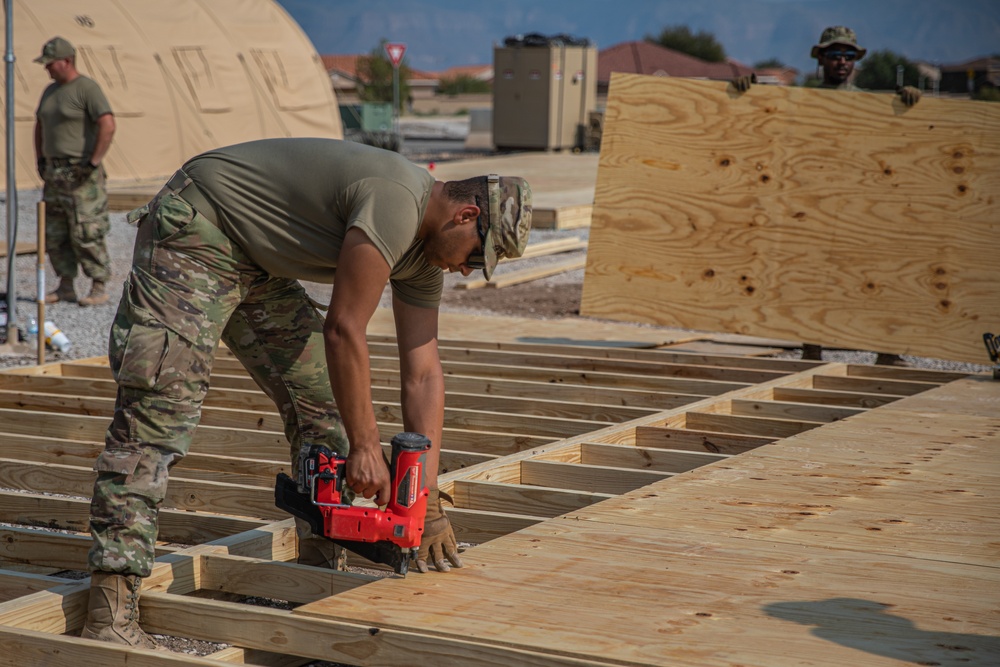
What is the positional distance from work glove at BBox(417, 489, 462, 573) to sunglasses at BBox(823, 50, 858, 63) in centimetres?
513

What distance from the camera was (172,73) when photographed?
1875cm

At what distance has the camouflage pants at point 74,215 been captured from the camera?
880 cm

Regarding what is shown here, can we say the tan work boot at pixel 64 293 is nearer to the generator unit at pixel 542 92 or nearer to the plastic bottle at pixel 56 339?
the plastic bottle at pixel 56 339

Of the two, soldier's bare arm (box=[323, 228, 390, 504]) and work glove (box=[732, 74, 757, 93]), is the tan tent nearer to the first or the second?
work glove (box=[732, 74, 757, 93])

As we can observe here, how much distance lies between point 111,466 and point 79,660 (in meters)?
0.47

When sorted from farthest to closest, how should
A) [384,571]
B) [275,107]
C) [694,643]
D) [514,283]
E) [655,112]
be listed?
[275,107] < [514,283] < [655,112] < [384,571] < [694,643]

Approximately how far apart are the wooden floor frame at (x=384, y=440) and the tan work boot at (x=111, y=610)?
0.08m

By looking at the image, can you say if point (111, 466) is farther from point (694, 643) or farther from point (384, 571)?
point (694, 643)

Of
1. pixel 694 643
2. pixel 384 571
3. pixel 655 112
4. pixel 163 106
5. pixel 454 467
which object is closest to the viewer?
pixel 694 643

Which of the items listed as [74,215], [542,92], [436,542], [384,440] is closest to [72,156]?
[74,215]

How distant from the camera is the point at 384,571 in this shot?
366cm

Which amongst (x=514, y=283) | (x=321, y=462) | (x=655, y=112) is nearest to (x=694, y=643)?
(x=321, y=462)

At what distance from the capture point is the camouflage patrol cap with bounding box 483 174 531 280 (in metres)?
2.81

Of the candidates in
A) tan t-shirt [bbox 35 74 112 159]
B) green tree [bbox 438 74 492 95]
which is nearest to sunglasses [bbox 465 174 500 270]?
tan t-shirt [bbox 35 74 112 159]
